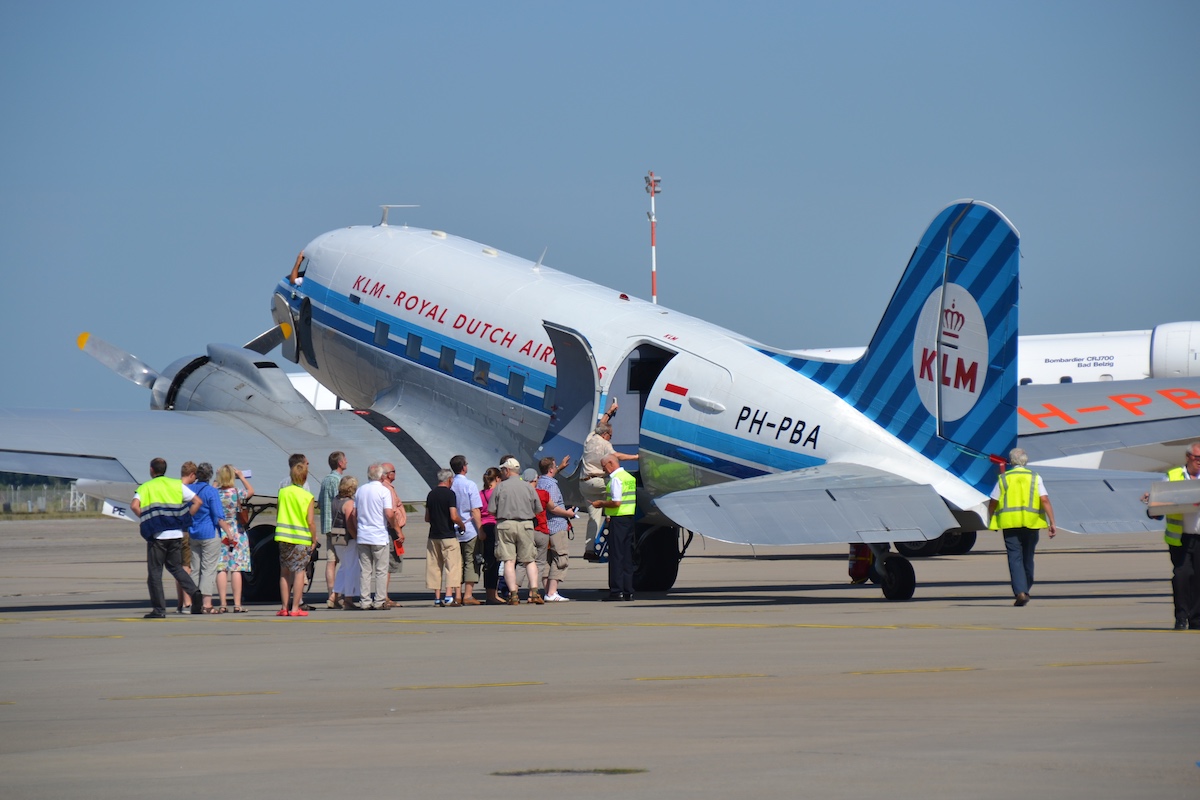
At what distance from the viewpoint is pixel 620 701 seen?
9.84 meters

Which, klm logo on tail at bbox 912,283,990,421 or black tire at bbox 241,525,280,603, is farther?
black tire at bbox 241,525,280,603

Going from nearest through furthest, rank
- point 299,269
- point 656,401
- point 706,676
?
1. point 706,676
2. point 656,401
3. point 299,269

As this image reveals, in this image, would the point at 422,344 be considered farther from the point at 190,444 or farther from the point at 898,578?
the point at 898,578

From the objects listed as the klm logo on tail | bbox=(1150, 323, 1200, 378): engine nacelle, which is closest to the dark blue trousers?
the klm logo on tail

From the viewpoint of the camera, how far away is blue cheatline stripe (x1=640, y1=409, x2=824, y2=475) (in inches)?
731

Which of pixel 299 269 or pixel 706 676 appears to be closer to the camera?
pixel 706 676

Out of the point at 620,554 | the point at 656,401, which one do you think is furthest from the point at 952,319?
the point at 620,554

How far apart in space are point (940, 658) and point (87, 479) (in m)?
11.6

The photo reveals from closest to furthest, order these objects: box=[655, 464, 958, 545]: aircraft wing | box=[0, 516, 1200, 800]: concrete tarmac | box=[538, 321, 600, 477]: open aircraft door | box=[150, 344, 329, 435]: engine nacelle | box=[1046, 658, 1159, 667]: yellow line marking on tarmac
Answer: box=[0, 516, 1200, 800]: concrete tarmac, box=[1046, 658, 1159, 667]: yellow line marking on tarmac, box=[655, 464, 958, 545]: aircraft wing, box=[538, 321, 600, 477]: open aircraft door, box=[150, 344, 329, 435]: engine nacelle

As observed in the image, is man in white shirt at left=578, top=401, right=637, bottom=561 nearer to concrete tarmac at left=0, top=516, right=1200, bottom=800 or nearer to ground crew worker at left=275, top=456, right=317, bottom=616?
concrete tarmac at left=0, top=516, right=1200, bottom=800

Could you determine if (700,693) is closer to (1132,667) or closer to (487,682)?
(487,682)

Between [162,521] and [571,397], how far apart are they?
18.8 feet

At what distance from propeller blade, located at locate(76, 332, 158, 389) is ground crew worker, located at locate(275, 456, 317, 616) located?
→ 7488 mm

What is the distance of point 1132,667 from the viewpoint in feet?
35.7
